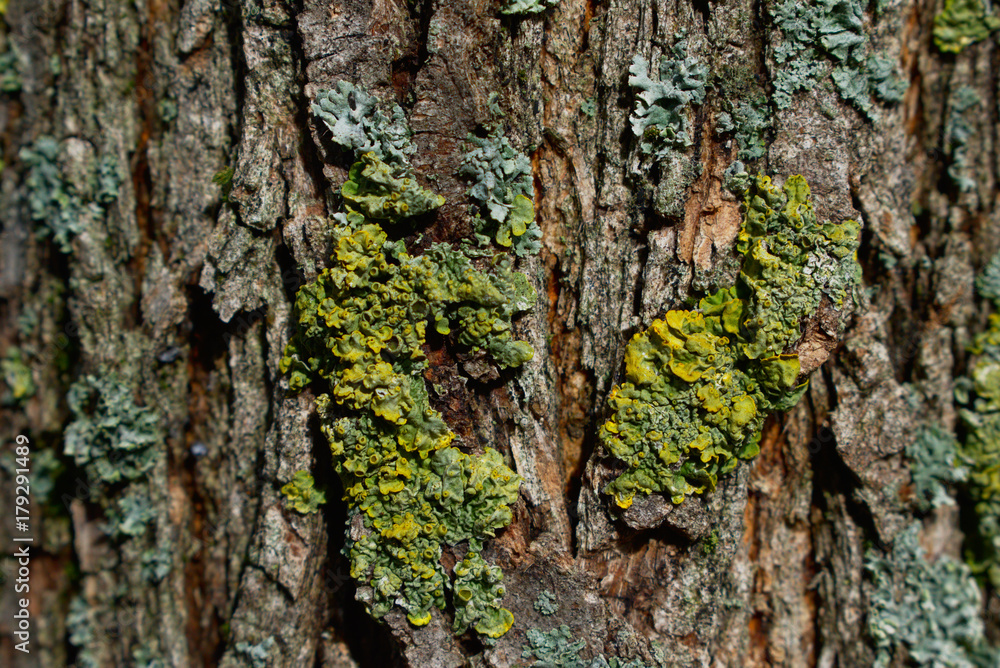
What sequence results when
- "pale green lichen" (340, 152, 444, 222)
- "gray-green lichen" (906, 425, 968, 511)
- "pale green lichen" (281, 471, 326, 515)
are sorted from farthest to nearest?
"gray-green lichen" (906, 425, 968, 511) → "pale green lichen" (281, 471, 326, 515) → "pale green lichen" (340, 152, 444, 222)

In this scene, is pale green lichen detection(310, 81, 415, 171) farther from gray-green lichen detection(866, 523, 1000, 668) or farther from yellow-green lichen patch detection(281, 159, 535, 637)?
gray-green lichen detection(866, 523, 1000, 668)

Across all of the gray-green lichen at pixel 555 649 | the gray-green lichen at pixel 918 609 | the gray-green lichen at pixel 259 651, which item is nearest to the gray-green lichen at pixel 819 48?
the gray-green lichen at pixel 918 609

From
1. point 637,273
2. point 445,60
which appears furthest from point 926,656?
point 445,60

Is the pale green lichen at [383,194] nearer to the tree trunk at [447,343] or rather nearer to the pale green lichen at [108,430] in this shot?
the tree trunk at [447,343]

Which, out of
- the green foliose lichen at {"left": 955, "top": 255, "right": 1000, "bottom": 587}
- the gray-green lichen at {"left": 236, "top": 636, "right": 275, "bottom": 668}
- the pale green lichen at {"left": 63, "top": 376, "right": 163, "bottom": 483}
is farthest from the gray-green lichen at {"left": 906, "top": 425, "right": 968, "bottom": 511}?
the pale green lichen at {"left": 63, "top": 376, "right": 163, "bottom": 483}

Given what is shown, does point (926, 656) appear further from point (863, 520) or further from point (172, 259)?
point (172, 259)
